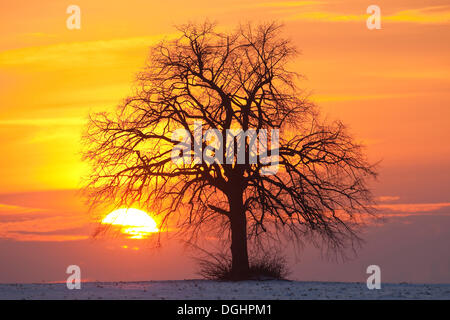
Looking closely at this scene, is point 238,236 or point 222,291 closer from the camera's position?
point 222,291

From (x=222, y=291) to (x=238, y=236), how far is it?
478cm

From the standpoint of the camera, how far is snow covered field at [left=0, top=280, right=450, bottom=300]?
22.5 metres

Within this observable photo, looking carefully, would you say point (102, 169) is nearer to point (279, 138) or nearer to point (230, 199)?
point (230, 199)

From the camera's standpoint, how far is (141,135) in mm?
28344

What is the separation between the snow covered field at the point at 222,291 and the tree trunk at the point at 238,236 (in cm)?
107

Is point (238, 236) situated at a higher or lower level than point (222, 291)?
higher

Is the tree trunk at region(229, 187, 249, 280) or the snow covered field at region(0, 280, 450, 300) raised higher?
the tree trunk at region(229, 187, 249, 280)

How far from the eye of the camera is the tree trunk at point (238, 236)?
28453mm

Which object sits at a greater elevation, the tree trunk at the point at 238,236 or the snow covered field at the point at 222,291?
the tree trunk at the point at 238,236

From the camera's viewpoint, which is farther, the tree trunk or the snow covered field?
the tree trunk

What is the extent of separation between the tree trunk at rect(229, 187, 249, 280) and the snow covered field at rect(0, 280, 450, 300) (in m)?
1.07

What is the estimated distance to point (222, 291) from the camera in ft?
78.4

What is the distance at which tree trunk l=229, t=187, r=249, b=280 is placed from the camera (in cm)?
2845
